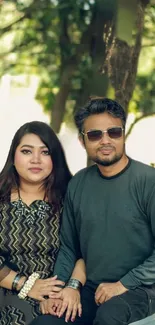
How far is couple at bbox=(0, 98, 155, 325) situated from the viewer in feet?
11.7

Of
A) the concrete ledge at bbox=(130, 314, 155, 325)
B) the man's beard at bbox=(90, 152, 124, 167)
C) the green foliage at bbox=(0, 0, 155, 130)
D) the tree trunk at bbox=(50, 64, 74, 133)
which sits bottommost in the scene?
the concrete ledge at bbox=(130, 314, 155, 325)

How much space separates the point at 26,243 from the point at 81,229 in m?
0.32

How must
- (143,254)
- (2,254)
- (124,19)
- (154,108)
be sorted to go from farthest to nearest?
(154,108) < (124,19) < (2,254) < (143,254)

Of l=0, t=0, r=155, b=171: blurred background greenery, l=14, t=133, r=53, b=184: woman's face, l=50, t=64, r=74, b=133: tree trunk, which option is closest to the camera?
l=14, t=133, r=53, b=184: woman's face

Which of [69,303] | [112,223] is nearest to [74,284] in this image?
[69,303]

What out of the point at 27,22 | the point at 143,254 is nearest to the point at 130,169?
the point at 143,254

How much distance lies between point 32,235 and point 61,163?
46 centimetres

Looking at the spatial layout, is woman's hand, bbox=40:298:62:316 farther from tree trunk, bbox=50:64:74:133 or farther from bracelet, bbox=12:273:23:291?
tree trunk, bbox=50:64:74:133

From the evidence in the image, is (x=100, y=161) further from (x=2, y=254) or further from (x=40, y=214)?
(x=2, y=254)

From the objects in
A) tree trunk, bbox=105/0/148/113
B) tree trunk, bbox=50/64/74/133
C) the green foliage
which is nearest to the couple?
tree trunk, bbox=105/0/148/113

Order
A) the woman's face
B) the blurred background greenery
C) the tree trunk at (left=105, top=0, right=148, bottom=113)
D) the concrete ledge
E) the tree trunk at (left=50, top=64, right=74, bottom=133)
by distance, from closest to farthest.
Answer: the concrete ledge → the woman's face → the tree trunk at (left=105, top=0, right=148, bottom=113) → the blurred background greenery → the tree trunk at (left=50, top=64, right=74, bottom=133)

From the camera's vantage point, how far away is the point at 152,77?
7207 millimetres

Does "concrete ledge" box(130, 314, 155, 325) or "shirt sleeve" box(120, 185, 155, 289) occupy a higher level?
"shirt sleeve" box(120, 185, 155, 289)

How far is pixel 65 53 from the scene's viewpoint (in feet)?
23.3
